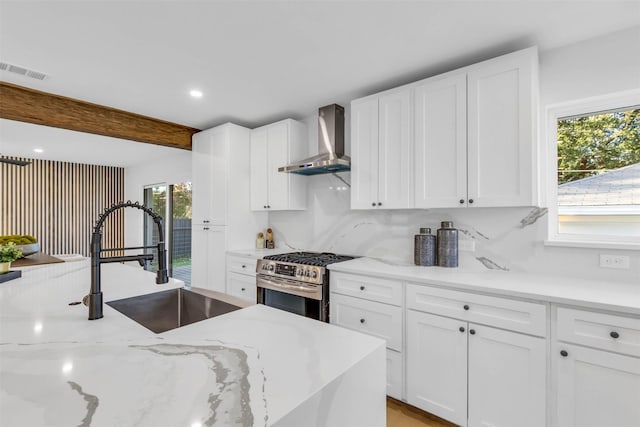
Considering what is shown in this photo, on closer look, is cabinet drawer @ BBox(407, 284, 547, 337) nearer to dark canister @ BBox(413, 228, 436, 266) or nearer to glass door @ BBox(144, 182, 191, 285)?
dark canister @ BBox(413, 228, 436, 266)

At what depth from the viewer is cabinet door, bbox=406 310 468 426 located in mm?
1871

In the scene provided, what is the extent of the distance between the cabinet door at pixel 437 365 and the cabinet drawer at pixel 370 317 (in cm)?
9

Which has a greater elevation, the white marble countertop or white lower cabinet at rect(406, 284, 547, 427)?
the white marble countertop

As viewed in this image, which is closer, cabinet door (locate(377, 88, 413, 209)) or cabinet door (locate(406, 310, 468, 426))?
cabinet door (locate(406, 310, 468, 426))

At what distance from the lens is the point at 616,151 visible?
6.50 ft

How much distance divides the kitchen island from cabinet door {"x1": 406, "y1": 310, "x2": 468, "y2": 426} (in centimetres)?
113

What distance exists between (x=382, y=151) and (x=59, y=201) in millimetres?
7073

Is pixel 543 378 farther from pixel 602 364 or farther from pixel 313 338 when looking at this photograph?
pixel 313 338

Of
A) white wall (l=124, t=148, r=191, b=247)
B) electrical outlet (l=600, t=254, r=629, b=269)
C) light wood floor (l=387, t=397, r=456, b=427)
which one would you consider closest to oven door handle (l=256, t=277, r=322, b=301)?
light wood floor (l=387, t=397, r=456, b=427)

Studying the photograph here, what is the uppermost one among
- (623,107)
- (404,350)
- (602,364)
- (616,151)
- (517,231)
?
(623,107)

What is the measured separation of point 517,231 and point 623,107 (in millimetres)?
976

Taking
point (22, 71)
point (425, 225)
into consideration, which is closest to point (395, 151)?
point (425, 225)

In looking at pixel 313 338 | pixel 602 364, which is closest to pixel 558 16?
pixel 602 364

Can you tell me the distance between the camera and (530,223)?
7.08 ft
